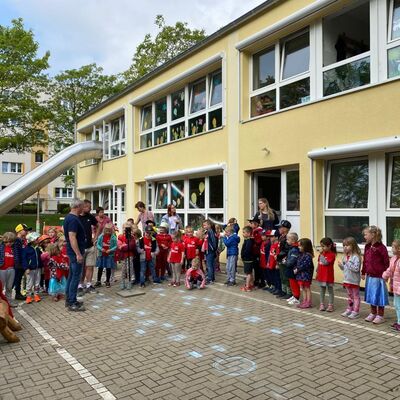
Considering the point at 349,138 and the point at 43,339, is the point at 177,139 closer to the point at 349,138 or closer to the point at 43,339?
the point at 349,138

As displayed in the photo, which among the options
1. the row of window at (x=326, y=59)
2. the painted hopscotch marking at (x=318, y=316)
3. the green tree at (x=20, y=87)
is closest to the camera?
the painted hopscotch marking at (x=318, y=316)

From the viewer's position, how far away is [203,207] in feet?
42.3

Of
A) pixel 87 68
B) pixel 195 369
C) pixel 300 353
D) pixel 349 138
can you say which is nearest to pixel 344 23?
pixel 349 138

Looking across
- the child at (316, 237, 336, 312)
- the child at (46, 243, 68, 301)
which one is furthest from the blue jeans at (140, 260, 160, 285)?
the child at (316, 237, 336, 312)

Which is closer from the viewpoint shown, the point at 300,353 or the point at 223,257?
the point at 300,353

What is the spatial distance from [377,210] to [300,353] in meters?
4.20

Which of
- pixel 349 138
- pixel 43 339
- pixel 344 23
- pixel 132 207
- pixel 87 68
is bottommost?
pixel 43 339

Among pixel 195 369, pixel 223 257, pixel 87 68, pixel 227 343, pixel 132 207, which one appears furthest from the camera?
pixel 87 68

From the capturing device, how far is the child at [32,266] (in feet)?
24.9

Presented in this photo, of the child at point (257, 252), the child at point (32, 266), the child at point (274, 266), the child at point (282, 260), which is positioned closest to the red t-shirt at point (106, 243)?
the child at point (32, 266)

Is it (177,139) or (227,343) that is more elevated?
(177,139)

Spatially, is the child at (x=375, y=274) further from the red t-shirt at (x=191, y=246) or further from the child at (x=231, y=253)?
the red t-shirt at (x=191, y=246)

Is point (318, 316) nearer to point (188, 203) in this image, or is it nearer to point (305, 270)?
point (305, 270)

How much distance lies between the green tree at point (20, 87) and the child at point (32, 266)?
20101 mm
